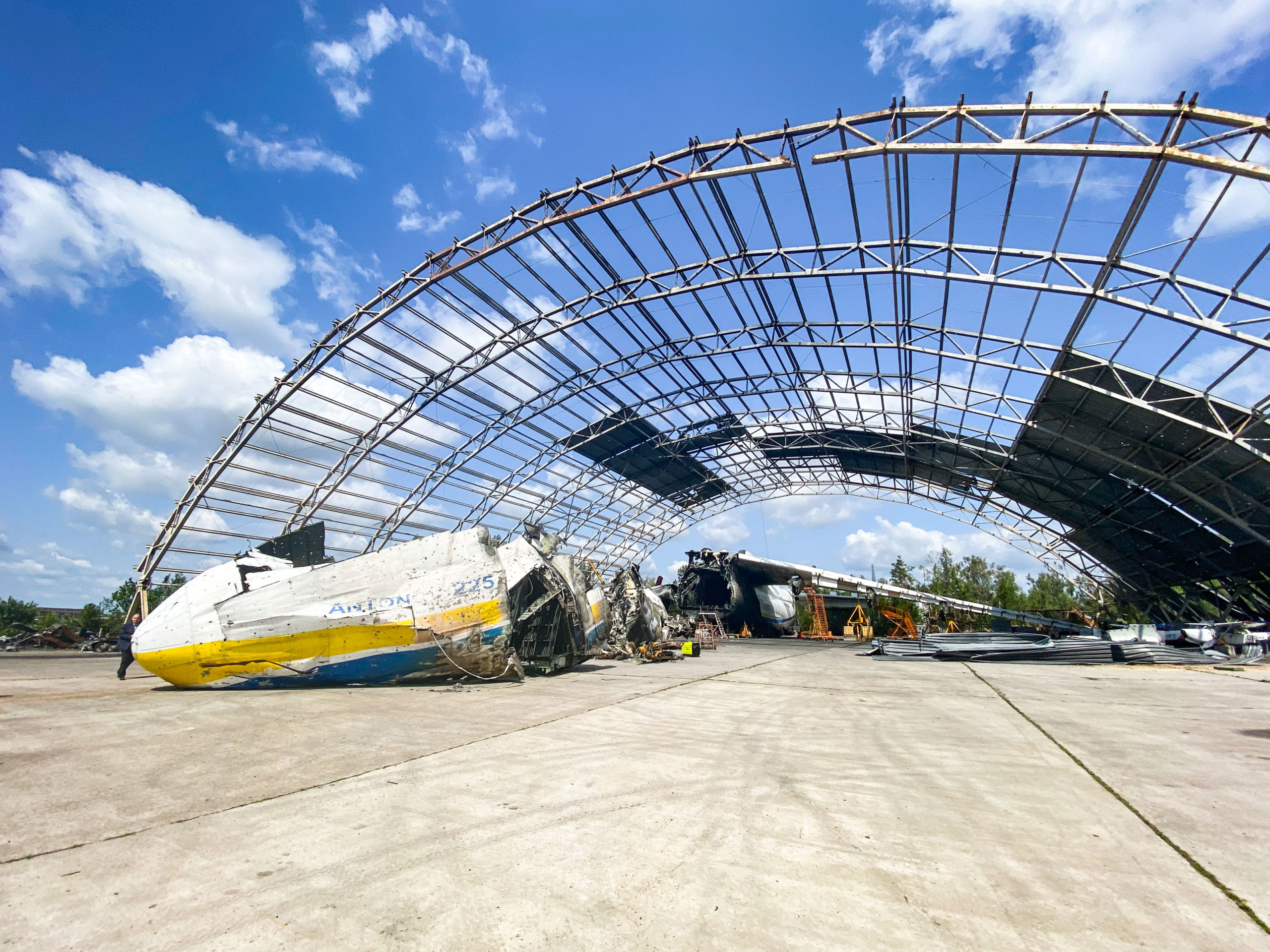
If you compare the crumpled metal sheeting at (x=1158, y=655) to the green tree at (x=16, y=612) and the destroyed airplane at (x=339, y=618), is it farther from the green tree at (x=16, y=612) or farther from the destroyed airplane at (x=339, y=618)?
the green tree at (x=16, y=612)

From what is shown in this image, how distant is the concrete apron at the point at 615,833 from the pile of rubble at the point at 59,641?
76.6ft

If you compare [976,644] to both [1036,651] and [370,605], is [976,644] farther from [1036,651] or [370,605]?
[370,605]

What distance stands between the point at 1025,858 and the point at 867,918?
56.1 inches

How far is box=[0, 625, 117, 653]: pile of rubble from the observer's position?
2467cm

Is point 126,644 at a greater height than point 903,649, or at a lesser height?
greater

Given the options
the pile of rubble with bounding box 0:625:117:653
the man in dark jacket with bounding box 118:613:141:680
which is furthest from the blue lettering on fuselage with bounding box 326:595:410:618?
the pile of rubble with bounding box 0:625:117:653

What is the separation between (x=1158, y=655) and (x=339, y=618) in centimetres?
2456

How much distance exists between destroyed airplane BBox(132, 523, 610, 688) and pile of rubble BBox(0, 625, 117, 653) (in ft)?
67.3

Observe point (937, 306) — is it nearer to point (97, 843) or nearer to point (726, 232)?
point (726, 232)

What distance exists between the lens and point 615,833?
12.0 ft

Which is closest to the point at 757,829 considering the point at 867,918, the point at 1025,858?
the point at 867,918

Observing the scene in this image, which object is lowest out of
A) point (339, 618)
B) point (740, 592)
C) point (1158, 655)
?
point (1158, 655)

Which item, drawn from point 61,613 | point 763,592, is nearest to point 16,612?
point 61,613

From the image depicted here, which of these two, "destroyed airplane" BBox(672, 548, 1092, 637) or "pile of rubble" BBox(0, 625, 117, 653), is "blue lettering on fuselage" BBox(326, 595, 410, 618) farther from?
"destroyed airplane" BBox(672, 548, 1092, 637)
